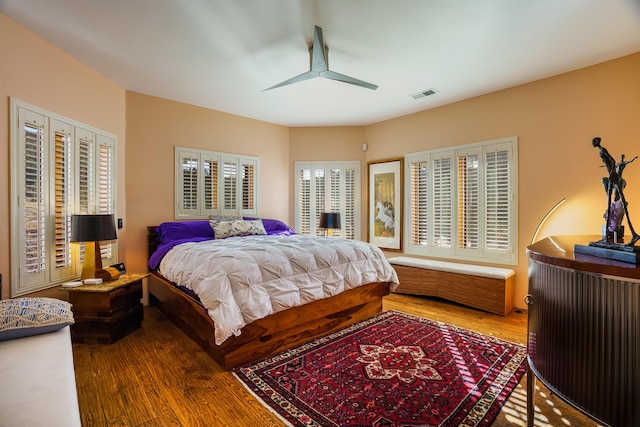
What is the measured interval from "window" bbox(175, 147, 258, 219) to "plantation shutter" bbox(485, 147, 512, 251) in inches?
138

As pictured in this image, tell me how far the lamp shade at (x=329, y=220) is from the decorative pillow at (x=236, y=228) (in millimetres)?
1124

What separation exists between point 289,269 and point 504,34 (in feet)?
9.09

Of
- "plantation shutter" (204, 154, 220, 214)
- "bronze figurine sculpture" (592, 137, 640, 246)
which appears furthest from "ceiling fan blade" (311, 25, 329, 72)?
"plantation shutter" (204, 154, 220, 214)

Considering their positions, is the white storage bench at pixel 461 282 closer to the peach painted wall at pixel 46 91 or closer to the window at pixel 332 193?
the window at pixel 332 193

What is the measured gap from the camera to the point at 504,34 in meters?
2.63

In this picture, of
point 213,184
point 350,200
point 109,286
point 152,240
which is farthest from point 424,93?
point 109,286

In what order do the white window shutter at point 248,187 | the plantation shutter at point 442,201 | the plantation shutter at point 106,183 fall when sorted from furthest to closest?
the white window shutter at point 248,187, the plantation shutter at point 442,201, the plantation shutter at point 106,183

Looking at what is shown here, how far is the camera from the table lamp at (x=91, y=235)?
283 centimetres

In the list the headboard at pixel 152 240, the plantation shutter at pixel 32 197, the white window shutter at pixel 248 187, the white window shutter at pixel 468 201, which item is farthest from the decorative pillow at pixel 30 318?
the white window shutter at pixel 468 201

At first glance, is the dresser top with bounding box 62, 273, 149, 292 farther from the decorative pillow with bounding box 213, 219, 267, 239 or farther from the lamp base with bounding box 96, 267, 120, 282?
the decorative pillow with bounding box 213, 219, 267, 239

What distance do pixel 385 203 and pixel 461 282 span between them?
1904 mm

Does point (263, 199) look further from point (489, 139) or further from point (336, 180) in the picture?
point (489, 139)

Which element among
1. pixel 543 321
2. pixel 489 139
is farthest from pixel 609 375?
pixel 489 139

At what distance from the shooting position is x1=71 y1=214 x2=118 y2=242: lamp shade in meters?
2.82
